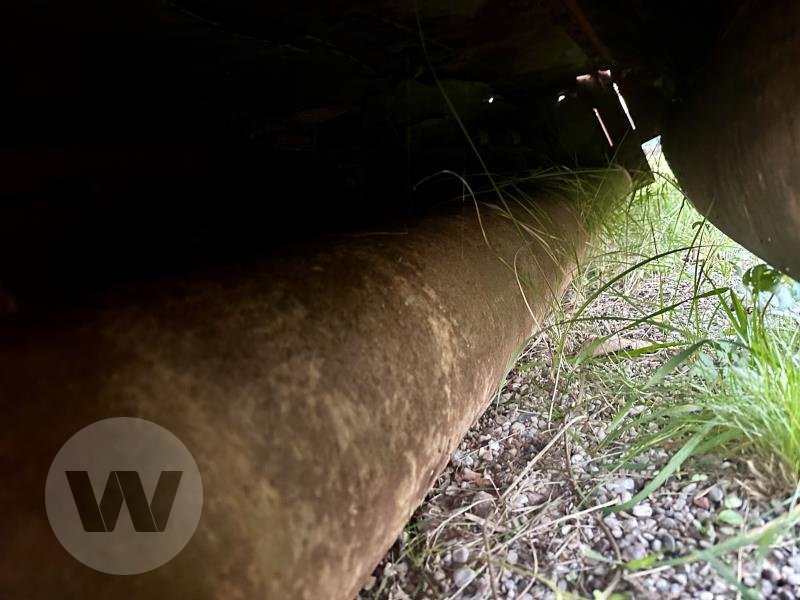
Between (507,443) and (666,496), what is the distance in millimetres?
294

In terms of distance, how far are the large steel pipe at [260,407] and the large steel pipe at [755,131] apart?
56 centimetres

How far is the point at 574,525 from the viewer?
768 mm

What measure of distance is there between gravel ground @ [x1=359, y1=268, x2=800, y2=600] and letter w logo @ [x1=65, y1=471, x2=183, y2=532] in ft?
1.25

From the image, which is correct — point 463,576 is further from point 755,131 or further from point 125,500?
point 755,131

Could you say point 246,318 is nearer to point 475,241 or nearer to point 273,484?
point 273,484

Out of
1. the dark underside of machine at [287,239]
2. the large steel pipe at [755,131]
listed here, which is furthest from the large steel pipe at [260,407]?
the large steel pipe at [755,131]

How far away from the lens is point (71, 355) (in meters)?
0.45

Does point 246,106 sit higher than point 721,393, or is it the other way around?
point 246,106

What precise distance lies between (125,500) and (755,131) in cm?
99

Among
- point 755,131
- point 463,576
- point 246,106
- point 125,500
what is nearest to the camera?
point 125,500

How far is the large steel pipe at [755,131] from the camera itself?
77 centimetres

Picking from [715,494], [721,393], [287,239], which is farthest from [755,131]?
[287,239]

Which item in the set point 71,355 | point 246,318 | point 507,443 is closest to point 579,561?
point 507,443

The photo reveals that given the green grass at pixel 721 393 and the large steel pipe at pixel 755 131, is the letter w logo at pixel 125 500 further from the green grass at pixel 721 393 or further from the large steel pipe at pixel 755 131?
the large steel pipe at pixel 755 131
